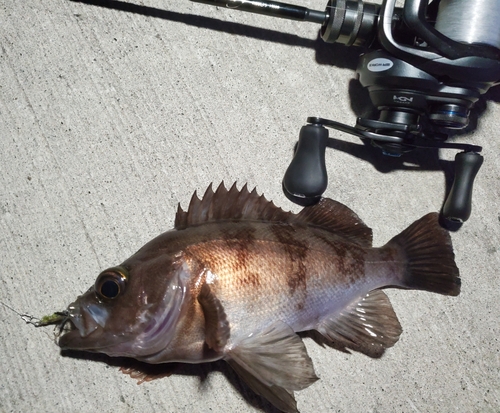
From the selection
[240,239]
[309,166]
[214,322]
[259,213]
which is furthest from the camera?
[309,166]

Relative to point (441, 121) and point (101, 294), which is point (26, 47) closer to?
point (101, 294)

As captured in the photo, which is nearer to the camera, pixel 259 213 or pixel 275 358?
pixel 275 358

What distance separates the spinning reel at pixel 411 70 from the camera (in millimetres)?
1394

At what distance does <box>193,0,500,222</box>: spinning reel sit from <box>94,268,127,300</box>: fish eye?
0.68 meters

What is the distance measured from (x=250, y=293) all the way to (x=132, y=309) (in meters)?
0.35

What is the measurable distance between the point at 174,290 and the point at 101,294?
0.69ft

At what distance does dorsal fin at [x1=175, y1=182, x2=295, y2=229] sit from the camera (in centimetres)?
147

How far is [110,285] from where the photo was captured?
131cm

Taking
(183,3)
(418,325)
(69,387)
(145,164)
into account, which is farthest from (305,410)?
(183,3)

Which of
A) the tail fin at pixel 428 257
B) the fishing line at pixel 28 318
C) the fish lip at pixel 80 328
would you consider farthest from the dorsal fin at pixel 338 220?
the fishing line at pixel 28 318

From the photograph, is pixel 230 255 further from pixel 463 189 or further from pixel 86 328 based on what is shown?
pixel 463 189

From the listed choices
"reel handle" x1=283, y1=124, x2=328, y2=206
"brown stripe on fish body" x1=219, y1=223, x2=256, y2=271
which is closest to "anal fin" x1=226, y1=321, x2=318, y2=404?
"brown stripe on fish body" x1=219, y1=223, x2=256, y2=271

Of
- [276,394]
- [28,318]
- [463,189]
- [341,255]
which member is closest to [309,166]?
[341,255]

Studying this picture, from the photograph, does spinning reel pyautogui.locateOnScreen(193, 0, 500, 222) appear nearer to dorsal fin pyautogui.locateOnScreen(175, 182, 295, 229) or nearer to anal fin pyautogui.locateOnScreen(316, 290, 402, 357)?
dorsal fin pyautogui.locateOnScreen(175, 182, 295, 229)
